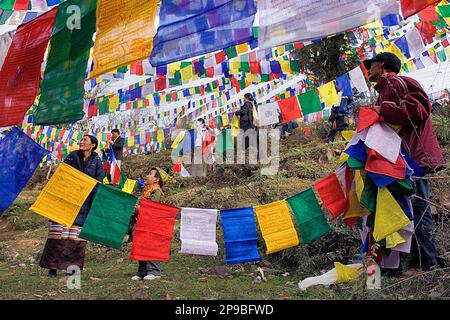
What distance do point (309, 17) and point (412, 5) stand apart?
99cm

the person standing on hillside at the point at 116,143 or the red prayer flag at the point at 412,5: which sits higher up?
the red prayer flag at the point at 412,5

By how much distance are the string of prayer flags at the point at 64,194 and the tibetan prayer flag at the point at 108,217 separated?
164 millimetres

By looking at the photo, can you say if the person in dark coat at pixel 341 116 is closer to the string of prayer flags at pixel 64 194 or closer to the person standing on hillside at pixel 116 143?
the person standing on hillside at pixel 116 143

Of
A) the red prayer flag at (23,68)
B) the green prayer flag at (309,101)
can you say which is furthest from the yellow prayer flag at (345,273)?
the green prayer flag at (309,101)

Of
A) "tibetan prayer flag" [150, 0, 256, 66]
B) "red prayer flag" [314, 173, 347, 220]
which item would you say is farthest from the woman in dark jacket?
"red prayer flag" [314, 173, 347, 220]

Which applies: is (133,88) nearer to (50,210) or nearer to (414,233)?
(50,210)

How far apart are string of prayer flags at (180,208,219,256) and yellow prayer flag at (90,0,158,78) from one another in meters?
1.94

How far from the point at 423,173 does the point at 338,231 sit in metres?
1.89

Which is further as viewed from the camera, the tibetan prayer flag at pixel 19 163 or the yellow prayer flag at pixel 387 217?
the tibetan prayer flag at pixel 19 163

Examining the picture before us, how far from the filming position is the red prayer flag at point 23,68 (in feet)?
20.3

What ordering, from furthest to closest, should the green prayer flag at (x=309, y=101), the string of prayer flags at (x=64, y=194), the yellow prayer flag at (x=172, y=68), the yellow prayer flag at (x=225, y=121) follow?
the yellow prayer flag at (x=225, y=121) < the yellow prayer flag at (x=172, y=68) < the green prayer flag at (x=309, y=101) < the string of prayer flags at (x=64, y=194)

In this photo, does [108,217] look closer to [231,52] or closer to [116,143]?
[231,52]

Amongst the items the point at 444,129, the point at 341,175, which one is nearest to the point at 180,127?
the point at 444,129

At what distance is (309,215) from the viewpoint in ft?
17.7
